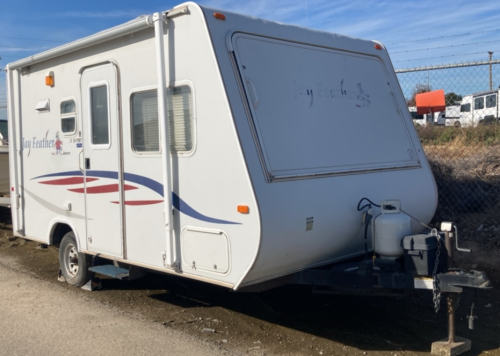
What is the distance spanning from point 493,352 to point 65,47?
517 cm

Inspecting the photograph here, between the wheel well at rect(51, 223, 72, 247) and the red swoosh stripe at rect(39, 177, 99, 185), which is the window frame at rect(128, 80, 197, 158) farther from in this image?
the wheel well at rect(51, 223, 72, 247)

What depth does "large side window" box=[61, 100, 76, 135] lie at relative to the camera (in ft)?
20.8

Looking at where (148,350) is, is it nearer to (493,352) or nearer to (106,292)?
(106,292)

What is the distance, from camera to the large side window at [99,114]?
5793mm

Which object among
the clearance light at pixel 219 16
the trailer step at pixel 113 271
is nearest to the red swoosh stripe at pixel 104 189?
the trailer step at pixel 113 271

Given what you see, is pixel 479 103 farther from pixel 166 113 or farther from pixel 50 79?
pixel 166 113

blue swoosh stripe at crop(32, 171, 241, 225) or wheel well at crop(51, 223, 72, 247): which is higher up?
blue swoosh stripe at crop(32, 171, 241, 225)

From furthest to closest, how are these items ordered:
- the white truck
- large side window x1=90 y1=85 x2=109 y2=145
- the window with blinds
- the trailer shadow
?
large side window x1=90 y1=85 x2=109 y2=145 < the trailer shadow < the window with blinds < the white truck

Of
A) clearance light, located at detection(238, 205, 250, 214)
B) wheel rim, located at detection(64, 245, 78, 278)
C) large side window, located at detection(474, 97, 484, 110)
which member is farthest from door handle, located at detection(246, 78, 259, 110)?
large side window, located at detection(474, 97, 484, 110)

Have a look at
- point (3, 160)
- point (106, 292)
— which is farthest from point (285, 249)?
point (3, 160)

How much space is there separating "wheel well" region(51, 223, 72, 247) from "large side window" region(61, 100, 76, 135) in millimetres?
1158

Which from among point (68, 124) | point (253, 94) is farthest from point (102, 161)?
point (253, 94)

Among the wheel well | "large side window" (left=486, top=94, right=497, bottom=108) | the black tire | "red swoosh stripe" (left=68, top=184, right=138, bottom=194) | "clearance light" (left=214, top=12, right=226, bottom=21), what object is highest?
"large side window" (left=486, top=94, right=497, bottom=108)

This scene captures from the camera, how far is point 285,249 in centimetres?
445
